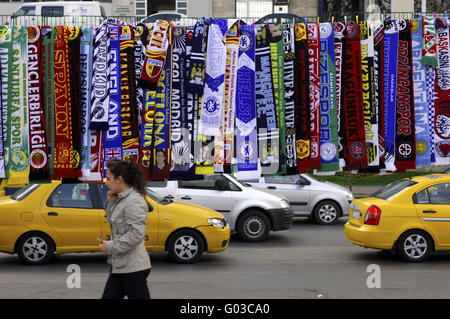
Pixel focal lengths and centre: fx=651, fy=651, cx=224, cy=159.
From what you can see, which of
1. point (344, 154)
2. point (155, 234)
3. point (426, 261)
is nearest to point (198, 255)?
point (155, 234)

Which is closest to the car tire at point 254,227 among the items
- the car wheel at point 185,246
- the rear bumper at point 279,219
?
the rear bumper at point 279,219

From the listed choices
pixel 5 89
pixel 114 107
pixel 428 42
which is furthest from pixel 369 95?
pixel 5 89

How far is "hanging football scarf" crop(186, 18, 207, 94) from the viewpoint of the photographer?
206 inches

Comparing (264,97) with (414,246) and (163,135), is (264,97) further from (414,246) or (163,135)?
(414,246)

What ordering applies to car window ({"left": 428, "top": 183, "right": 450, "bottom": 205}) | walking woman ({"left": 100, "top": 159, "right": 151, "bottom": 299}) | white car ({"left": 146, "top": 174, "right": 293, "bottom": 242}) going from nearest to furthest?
walking woman ({"left": 100, "top": 159, "right": 151, "bottom": 299}) → car window ({"left": 428, "top": 183, "right": 450, "bottom": 205}) → white car ({"left": 146, "top": 174, "right": 293, "bottom": 242})

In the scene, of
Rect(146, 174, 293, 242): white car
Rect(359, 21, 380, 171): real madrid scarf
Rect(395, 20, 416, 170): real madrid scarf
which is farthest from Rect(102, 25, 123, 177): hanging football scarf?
Rect(146, 174, 293, 242): white car

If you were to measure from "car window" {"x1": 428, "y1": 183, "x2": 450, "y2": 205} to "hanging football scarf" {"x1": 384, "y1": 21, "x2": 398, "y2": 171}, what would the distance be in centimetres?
555

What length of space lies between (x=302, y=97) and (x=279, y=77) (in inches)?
10.0

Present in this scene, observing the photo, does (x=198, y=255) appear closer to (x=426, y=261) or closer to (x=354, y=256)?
(x=354, y=256)

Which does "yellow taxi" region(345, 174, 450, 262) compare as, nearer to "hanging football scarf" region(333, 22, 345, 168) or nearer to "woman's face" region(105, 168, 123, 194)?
"hanging football scarf" region(333, 22, 345, 168)

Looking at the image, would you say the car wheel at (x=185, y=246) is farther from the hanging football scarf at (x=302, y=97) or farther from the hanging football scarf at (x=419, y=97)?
the hanging football scarf at (x=419, y=97)

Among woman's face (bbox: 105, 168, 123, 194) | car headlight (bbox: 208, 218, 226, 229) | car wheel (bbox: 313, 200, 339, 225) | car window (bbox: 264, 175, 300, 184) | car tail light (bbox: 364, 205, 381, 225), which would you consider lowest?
car wheel (bbox: 313, 200, 339, 225)

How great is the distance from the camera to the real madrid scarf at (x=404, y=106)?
5355 millimetres

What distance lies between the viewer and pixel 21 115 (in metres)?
5.22
